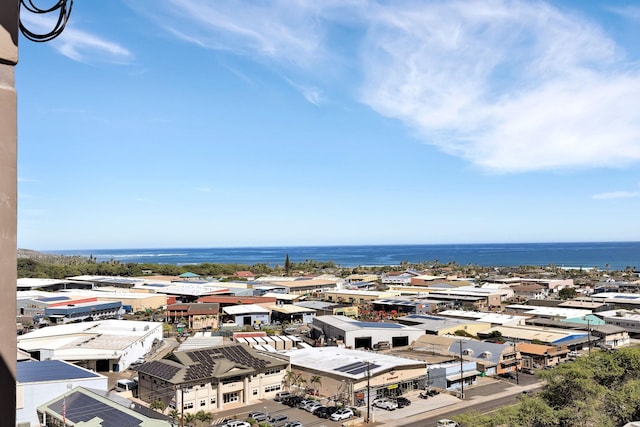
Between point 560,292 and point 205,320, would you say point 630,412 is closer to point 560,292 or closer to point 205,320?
point 205,320

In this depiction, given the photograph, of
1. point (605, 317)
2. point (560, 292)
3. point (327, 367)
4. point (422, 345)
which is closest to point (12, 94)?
point (327, 367)

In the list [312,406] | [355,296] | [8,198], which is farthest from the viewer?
[355,296]

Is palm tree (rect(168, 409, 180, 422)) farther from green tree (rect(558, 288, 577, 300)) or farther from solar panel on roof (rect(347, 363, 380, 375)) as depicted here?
green tree (rect(558, 288, 577, 300))

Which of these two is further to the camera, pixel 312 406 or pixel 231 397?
pixel 231 397

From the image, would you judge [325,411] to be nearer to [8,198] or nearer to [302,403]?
[302,403]

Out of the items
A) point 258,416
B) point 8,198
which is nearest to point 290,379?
point 258,416

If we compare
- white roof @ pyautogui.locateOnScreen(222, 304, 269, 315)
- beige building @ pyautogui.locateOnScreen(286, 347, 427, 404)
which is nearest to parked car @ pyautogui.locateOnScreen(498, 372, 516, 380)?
beige building @ pyautogui.locateOnScreen(286, 347, 427, 404)

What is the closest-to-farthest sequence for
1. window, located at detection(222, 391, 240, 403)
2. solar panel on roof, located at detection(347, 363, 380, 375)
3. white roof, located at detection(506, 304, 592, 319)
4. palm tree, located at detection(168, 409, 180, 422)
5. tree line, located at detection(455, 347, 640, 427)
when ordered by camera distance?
tree line, located at detection(455, 347, 640, 427) < palm tree, located at detection(168, 409, 180, 422) < window, located at detection(222, 391, 240, 403) < solar panel on roof, located at detection(347, 363, 380, 375) < white roof, located at detection(506, 304, 592, 319)
